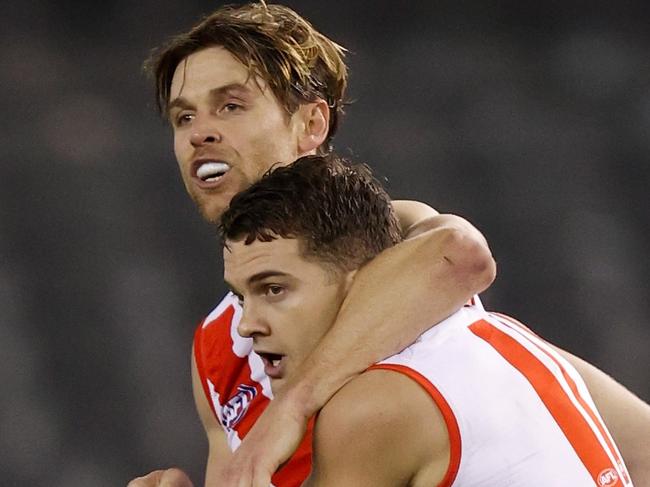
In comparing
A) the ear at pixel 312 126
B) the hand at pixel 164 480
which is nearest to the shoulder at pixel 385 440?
the hand at pixel 164 480

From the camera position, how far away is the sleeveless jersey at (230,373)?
76.9 inches

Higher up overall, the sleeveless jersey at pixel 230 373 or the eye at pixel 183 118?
the eye at pixel 183 118

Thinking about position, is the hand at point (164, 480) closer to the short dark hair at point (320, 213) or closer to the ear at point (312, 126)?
the short dark hair at point (320, 213)

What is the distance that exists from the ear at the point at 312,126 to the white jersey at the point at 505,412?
0.64 m

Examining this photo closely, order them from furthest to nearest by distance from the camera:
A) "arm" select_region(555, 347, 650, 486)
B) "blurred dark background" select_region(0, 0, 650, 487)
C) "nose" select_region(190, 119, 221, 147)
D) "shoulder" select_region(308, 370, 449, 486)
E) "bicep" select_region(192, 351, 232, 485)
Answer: "blurred dark background" select_region(0, 0, 650, 487) → "bicep" select_region(192, 351, 232, 485) → "nose" select_region(190, 119, 221, 147) → "arm" select_region(555, 347, 650, 486) → "shoulder" select_region(308, 370, 449, 486)

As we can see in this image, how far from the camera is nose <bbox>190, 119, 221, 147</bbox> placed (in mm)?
1951

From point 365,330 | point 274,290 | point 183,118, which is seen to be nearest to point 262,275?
point 274,290

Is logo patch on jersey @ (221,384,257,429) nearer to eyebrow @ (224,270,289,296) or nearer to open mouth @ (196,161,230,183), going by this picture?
open mouth @ (196,161,230,183)

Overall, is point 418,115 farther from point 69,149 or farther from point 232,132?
point 232,132

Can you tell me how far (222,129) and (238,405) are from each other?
430 millimetres

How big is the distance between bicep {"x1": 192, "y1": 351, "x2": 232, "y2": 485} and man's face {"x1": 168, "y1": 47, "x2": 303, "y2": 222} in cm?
32

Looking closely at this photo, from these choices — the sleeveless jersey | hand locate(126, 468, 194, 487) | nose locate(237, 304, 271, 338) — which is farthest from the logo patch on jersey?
nose locate(237, 304, 271, 338)

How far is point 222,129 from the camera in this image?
1.96m

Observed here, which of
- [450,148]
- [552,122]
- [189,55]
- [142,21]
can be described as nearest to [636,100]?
[552,122]
